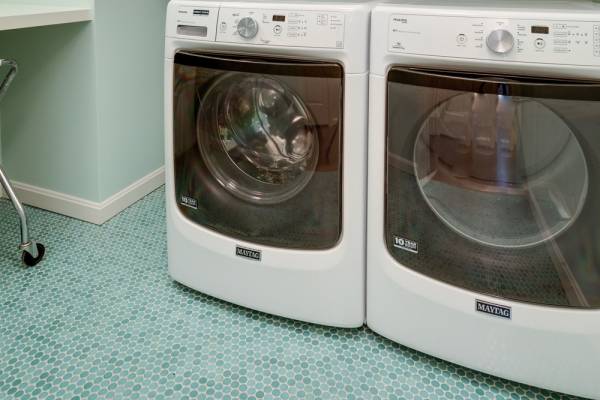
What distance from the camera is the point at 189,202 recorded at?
1.36 meters

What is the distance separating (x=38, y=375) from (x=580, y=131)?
1351 millimetres

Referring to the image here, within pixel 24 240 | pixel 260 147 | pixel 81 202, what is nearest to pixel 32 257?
pixel 24 240

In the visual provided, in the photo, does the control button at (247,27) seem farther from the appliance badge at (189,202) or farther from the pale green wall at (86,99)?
the pale green wall at (86,99)

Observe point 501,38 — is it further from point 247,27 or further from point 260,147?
point 260,147

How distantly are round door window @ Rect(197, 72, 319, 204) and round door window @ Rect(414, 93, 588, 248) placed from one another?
312mm

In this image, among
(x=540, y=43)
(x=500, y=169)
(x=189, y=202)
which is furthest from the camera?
(x=189, y=202)

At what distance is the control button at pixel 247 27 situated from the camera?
1128mm

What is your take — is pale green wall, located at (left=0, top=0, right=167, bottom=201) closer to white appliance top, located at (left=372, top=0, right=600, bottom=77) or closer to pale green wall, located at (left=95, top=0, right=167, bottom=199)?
pale green wall, located at (left=95, top=0, right=167, bottom=199)

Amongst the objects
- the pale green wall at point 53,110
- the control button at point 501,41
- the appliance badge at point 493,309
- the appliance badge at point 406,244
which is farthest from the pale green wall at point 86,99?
the appliance badge at point 493,309

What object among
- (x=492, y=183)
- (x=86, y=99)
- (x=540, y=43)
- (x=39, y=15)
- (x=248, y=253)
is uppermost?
(x=39, y=15)

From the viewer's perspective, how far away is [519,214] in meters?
1.04

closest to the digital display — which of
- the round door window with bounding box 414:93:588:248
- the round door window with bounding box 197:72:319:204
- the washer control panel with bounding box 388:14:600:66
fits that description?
the washer control panel with bounding box 388:14:600:66

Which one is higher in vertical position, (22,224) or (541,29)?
(541,29)

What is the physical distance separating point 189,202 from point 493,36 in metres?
0.89
